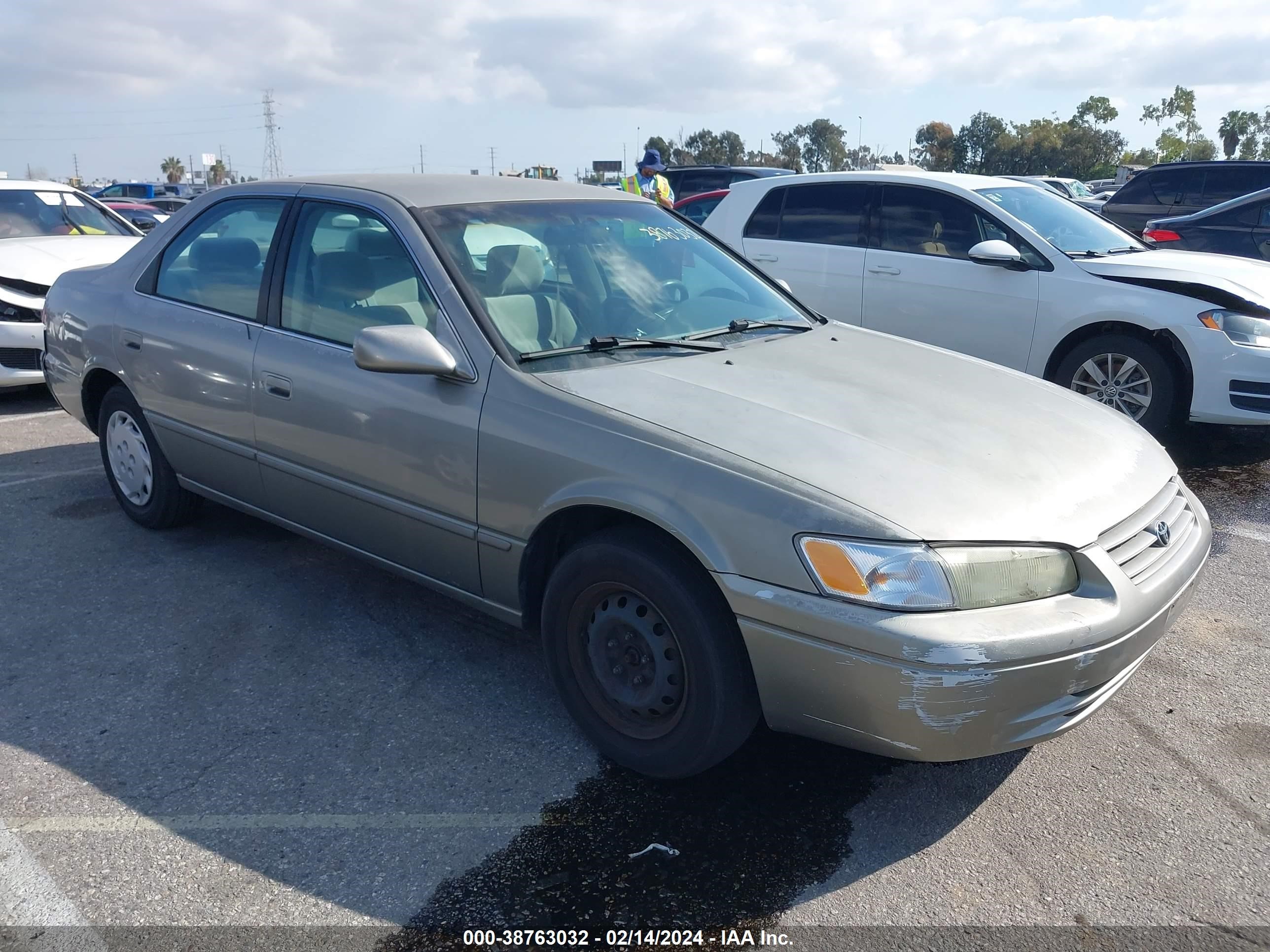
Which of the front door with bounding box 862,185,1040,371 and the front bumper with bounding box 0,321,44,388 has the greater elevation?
the front door with bounding box 862,185,1040,371

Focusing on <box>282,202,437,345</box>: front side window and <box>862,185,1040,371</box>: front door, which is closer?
<box>282,202,437,345</box>: front side window

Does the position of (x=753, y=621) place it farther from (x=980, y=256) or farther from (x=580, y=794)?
(x=980, y=256)

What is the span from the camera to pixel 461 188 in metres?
3.77

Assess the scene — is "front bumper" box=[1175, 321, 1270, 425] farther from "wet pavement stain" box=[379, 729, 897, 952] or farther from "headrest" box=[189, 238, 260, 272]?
"headrest" box=[189, 238, 260, 272]

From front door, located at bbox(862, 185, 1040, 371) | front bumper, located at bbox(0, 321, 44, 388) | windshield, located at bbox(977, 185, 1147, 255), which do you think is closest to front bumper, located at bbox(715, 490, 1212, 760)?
front door, located at bbox(862, 185, 1040, 371)

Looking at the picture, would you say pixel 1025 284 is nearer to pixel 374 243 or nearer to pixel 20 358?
pixel 374 243

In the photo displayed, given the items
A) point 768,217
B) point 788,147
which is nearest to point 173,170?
point 788,147

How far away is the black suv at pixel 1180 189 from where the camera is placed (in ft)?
41.0

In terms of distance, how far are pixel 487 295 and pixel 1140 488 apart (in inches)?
80.6

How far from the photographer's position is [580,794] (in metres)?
2.81

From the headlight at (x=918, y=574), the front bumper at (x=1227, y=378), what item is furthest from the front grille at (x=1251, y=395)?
the headlight at (x=918, y=574)

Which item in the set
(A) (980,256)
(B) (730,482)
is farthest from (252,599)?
(A) (980,256)

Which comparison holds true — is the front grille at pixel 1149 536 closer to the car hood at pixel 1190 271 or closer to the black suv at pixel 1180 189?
the car hood at pixel 1190 271

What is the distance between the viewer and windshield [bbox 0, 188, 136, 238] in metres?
8.45
